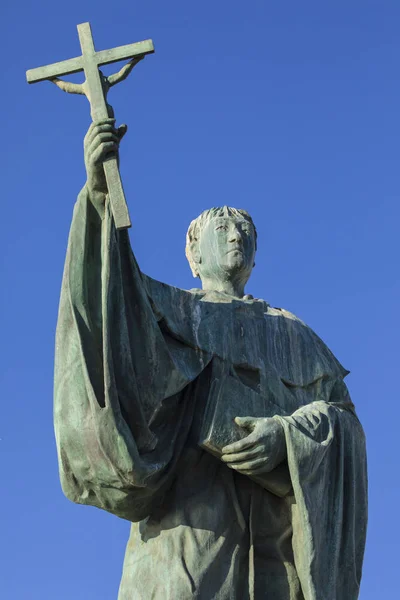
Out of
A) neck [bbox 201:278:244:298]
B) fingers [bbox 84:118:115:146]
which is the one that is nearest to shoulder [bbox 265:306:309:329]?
neck [bbox 201:278:244:298]

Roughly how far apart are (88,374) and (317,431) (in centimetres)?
182

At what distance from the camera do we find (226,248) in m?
12.8

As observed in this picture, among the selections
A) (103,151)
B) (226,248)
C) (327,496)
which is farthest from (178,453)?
(103,151)

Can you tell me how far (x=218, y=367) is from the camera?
1227 centimetres

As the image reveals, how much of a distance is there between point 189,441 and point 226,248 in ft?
5.51

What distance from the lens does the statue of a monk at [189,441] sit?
11.6m

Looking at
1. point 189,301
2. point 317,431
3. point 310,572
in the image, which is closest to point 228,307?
point 189,301

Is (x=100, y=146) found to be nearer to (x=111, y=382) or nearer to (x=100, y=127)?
(x=100, y=127)

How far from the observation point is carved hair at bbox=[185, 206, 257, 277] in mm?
13023

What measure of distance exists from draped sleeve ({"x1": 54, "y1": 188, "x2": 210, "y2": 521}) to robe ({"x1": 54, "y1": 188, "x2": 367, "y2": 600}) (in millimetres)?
10

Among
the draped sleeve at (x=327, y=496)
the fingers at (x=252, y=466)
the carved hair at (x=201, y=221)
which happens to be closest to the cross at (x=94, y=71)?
the carved hair at (x=201, y=221)

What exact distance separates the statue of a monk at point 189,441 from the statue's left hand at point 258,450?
1 centimetres

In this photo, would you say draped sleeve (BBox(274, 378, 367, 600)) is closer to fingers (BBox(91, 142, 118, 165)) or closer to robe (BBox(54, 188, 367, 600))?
robe (BBox(54, 188, 367, 600))

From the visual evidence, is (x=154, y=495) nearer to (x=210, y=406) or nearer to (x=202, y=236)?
(x=210, y=406)
